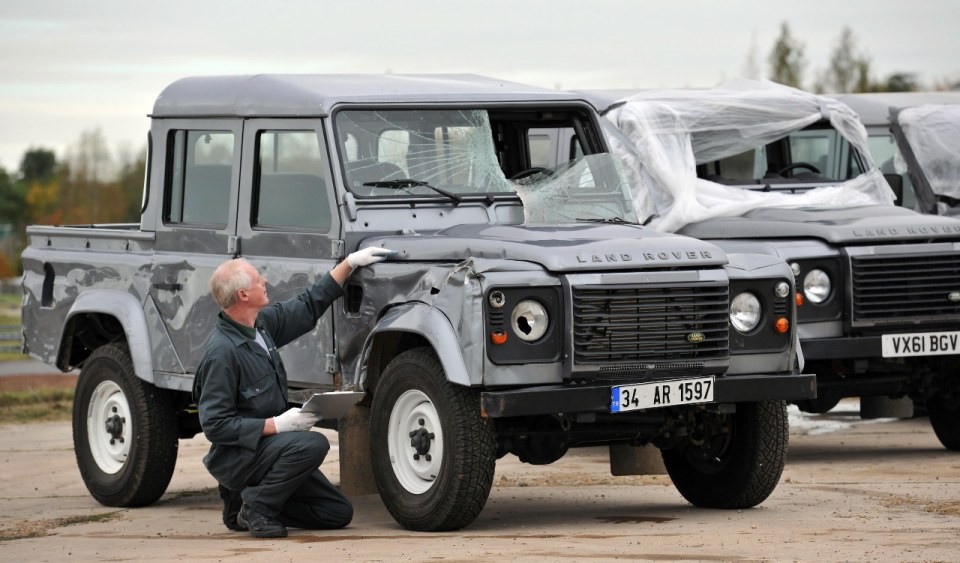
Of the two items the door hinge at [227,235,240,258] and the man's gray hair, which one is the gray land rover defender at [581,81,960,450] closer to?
the door hinge at [227,235,240,258]

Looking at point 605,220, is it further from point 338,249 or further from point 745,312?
point 338,249

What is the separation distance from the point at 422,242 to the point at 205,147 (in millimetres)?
2009

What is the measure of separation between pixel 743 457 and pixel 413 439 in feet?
5.82

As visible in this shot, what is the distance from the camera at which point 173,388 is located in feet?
31.7

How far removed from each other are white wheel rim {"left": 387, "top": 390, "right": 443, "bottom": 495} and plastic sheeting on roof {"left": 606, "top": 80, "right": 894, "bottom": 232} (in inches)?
162

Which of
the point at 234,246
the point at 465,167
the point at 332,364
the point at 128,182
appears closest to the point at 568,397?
the point at 332,364

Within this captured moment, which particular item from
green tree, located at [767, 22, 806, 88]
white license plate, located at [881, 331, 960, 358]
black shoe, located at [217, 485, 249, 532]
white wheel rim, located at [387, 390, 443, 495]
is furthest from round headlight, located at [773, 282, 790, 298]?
green tree, located at [767, 22, 806, 88]

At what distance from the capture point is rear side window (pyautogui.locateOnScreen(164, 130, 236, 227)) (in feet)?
31.3

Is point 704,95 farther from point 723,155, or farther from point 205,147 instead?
point 205,147

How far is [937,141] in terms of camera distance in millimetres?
13336

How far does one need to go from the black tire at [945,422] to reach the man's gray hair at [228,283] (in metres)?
5.40

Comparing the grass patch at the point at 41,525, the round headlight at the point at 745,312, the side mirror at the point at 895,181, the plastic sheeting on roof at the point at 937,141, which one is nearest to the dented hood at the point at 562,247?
the round headlight at the point at 745,312

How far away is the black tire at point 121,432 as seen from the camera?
390 inches

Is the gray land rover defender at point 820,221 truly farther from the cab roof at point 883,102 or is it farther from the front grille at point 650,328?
the front grille at point 650,328
